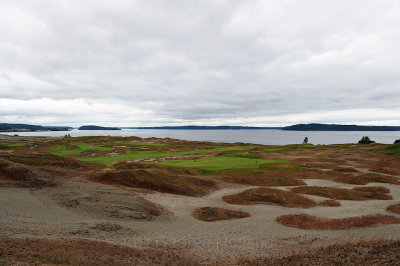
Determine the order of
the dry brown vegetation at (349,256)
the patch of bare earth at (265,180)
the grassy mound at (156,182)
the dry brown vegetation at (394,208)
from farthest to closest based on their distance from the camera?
the patch of bare earth at (265,180) → the grassy mound at (156,182) → the dry brown vegetation at (394,208) → the dry brown vegetation at (349,256)

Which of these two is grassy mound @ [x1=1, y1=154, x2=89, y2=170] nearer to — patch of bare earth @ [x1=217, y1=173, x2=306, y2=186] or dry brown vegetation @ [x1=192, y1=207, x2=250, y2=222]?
dry brown vegetation @ [x1=192, y1=207, x2=250, y2=222]

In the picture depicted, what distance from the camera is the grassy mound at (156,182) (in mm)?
33125

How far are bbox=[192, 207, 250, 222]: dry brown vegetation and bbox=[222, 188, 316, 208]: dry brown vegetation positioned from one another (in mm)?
3877

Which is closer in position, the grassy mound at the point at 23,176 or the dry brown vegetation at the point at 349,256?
the dry brown vegetation at the point at 349,256

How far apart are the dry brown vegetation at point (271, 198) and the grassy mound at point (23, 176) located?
23.9 meters

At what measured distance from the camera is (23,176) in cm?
2981

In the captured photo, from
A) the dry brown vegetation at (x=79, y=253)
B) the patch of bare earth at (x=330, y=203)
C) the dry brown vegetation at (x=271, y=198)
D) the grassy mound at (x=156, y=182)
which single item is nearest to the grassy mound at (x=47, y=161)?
the grassy mound at (x=156, y=182)

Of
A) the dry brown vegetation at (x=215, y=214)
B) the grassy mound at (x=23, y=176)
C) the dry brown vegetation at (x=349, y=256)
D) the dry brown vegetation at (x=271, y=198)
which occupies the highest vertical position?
the grassy mound at (x=23, y=176)

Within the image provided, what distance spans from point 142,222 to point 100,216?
4.22m

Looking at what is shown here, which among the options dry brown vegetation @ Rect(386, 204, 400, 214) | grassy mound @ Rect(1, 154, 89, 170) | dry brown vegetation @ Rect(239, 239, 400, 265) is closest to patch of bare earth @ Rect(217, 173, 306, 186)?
dry brown vegetation @ Rect(386, 204, 400, 214)

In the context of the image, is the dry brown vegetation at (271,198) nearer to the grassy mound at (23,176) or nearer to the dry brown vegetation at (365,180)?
the dry brown vegetation at (365,180)

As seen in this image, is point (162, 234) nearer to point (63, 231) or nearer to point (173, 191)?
point (63, 231)

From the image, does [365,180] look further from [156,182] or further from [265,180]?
[156,182]

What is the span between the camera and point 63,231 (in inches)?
668
